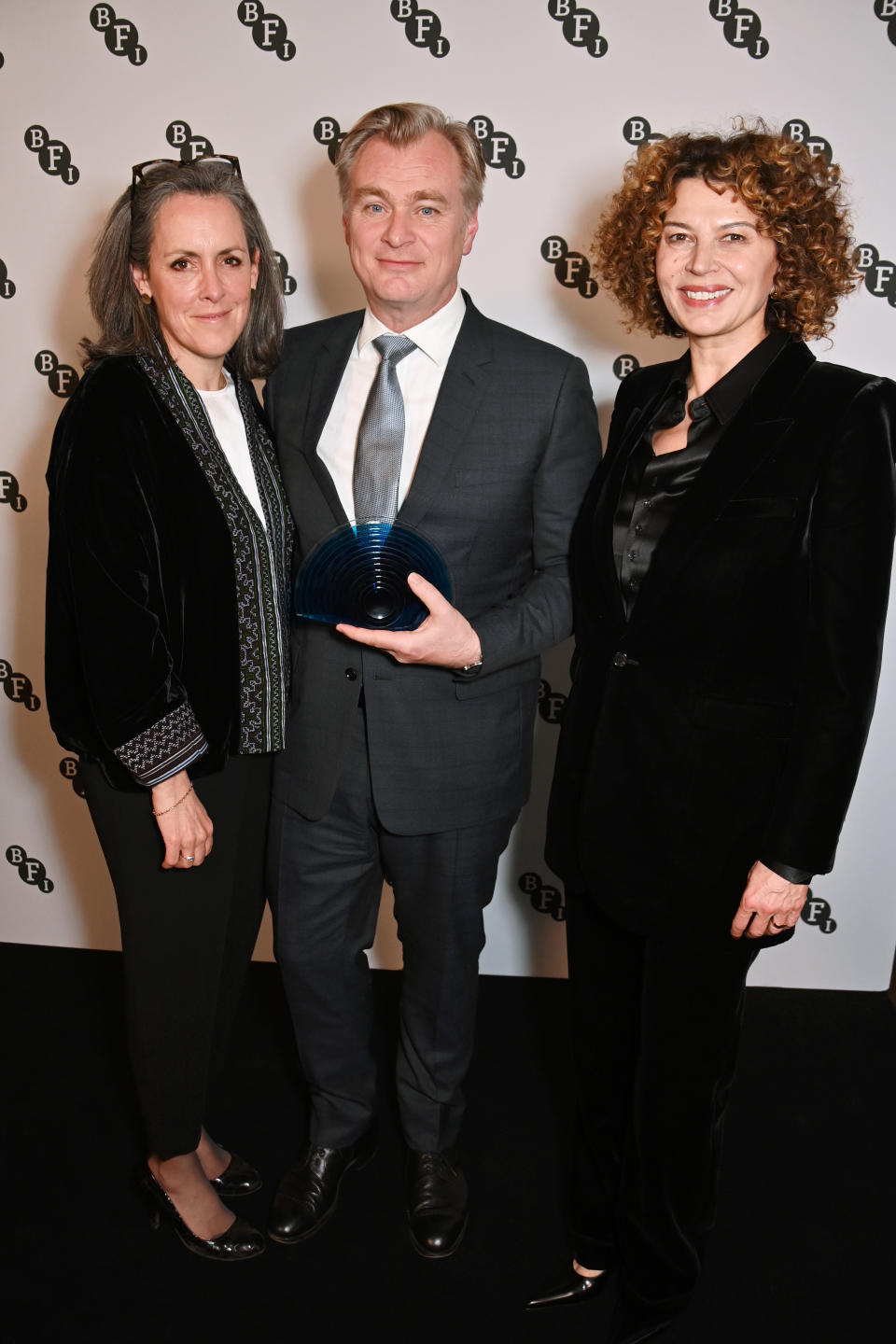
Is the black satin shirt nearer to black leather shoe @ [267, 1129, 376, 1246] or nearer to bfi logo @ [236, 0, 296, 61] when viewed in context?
black leather shoe @ [267, 1129, 376, 1246]

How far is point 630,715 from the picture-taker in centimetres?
167

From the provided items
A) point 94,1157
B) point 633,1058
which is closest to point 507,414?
point 633,1058

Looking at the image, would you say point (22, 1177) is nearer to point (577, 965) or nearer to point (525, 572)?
point (577, 965)

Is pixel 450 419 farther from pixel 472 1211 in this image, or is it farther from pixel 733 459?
pixel 472 1211

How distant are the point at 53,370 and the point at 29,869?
1442 mm

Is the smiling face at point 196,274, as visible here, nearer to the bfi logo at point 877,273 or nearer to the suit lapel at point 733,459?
the suit lapel at point 733,459

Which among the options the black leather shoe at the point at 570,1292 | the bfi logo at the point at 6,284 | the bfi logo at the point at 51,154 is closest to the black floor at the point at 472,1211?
the black leather shoe at the point at 570,1292

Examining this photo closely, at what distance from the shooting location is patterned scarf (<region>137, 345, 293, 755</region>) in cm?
185

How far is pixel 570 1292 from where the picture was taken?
6.61 ft

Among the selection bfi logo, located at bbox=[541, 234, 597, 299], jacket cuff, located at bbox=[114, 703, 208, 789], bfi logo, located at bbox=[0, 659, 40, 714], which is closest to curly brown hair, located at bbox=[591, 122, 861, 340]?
bfi logo, located at bbox=[541, 234, 597, 299]

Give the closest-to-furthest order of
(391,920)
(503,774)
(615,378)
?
(503,774)
(615,378)
(391,920)

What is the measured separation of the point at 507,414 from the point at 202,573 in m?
0.60

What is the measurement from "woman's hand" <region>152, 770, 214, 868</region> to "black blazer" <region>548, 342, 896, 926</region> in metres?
0.66

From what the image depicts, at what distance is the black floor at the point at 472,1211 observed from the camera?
1.98m
